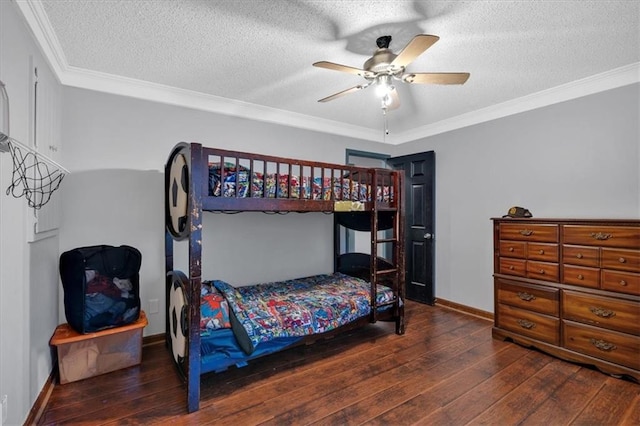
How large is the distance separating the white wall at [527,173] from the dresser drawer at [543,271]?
614mm

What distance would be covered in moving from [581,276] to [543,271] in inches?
10.4

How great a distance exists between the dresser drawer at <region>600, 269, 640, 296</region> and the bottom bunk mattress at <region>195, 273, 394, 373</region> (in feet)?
5.60

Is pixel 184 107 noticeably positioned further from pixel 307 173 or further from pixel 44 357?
pixel 44 357

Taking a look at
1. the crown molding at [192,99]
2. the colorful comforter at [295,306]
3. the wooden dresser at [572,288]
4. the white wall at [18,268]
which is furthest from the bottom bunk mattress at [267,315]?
the crown molding at [192,99]

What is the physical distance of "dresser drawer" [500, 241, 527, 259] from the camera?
9.21 ft

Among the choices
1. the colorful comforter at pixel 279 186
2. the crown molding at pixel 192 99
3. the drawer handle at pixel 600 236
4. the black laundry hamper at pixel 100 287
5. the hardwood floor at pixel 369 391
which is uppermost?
the crown molding at pixel 192 99

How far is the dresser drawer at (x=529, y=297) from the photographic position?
2600 mm

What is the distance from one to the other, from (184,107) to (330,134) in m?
1.82

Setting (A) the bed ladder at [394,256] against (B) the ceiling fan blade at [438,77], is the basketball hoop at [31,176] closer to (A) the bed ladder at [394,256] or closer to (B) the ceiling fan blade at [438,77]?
(B) the ceiling fan blade at [438,77]

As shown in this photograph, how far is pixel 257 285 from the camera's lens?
324cm

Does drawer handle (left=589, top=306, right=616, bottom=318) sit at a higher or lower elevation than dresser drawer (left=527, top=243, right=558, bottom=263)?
lower

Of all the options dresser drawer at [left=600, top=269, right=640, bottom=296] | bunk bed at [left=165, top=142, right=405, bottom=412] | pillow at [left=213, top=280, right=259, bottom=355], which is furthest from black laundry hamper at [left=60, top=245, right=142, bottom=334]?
dresser drawer at [left=600, top=269, right=640, bottom=296]

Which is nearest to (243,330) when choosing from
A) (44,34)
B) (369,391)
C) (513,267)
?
(369,391)

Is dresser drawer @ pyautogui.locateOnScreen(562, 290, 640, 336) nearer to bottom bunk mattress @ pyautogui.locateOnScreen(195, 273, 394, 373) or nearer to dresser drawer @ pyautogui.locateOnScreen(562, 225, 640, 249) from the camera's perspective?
dresser drawer @ pyautogui.locateOnScreen(562, 225, 640, 249)
